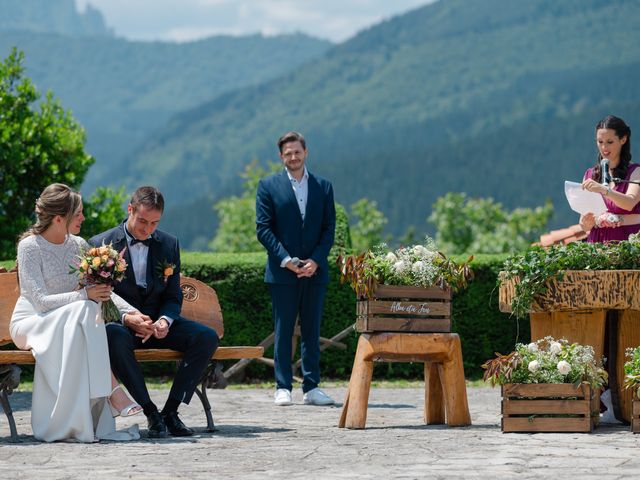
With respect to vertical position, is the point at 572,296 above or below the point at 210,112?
below

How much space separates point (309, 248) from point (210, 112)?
160 meters

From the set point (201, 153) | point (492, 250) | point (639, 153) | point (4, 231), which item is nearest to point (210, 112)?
point (201, 153)

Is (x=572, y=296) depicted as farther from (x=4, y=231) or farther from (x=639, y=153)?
(x=639, y=153)

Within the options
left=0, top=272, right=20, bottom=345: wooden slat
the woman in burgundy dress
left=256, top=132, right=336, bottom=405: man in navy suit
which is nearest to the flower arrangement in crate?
the woman in burgundy dress

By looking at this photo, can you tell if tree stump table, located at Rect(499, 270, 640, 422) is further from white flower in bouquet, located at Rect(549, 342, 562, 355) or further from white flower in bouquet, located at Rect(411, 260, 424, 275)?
white flower in bouquet, located at Rect(411, 260, 424, 275)

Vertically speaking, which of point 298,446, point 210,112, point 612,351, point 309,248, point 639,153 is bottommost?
point 298,446

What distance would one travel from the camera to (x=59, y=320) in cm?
717

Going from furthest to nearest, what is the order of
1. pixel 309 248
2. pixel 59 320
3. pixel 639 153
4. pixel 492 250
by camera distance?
pixel 639 153 → pixel 492 250 → pixel 309 248 → pixel 59 320

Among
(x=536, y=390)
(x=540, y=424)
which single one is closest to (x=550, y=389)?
(x=536, y=390)

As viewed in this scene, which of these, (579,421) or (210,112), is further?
(210,112)

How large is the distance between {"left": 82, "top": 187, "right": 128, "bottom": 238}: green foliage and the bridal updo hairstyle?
622 centimetres

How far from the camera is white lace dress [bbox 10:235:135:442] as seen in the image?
706 cm

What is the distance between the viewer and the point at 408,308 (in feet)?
25.1

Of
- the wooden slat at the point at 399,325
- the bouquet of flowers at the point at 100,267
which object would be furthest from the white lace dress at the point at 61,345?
the wooden slat at the point at 399,325
